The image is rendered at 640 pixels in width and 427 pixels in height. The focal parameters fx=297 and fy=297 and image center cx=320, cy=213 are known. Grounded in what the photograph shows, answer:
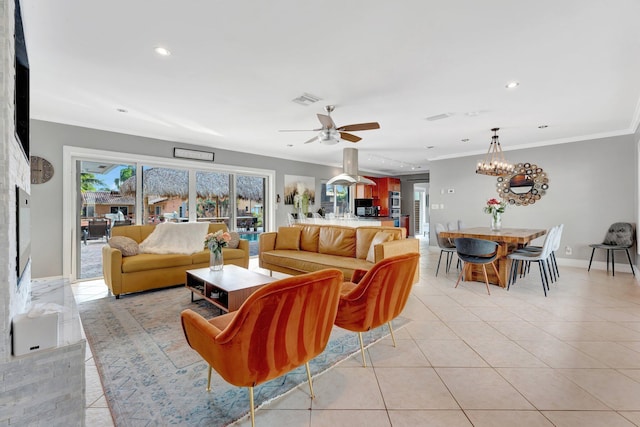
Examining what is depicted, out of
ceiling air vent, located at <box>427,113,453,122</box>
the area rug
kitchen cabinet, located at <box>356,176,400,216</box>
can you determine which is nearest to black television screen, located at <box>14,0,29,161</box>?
the area rug

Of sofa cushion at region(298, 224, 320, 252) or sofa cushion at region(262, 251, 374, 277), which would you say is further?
sofa cushion at region(298, 224, 320, 252)

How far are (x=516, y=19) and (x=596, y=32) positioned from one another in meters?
0.73

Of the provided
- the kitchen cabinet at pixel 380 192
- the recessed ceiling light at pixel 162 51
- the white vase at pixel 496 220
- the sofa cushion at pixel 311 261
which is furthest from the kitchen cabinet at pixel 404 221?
the recessed ceiling light at pixel 162 51

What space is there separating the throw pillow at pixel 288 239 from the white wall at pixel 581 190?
183 inches

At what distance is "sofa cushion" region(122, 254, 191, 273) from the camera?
3.76 meters

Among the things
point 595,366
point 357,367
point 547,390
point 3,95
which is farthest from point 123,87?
point 595,366

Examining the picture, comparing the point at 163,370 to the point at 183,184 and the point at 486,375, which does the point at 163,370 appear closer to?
the point at 486,375

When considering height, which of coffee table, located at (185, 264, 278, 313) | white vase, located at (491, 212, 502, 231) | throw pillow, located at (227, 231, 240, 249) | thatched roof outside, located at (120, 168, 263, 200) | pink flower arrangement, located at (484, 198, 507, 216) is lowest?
coffee table, located at (185, 264, 278, 313)

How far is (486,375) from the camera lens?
6.77 ft

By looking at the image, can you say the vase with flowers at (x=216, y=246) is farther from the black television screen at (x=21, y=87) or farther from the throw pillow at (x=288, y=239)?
the black television screen at (x=21, y=87)

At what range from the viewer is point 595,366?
217 centimetres

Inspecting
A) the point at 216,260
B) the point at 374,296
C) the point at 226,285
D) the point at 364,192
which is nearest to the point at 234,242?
the point at 216,260

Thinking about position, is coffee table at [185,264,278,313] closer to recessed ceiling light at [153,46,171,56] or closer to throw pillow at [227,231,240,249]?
throw pillow at [227,231,240,249]

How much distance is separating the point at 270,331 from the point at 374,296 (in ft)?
2.87
